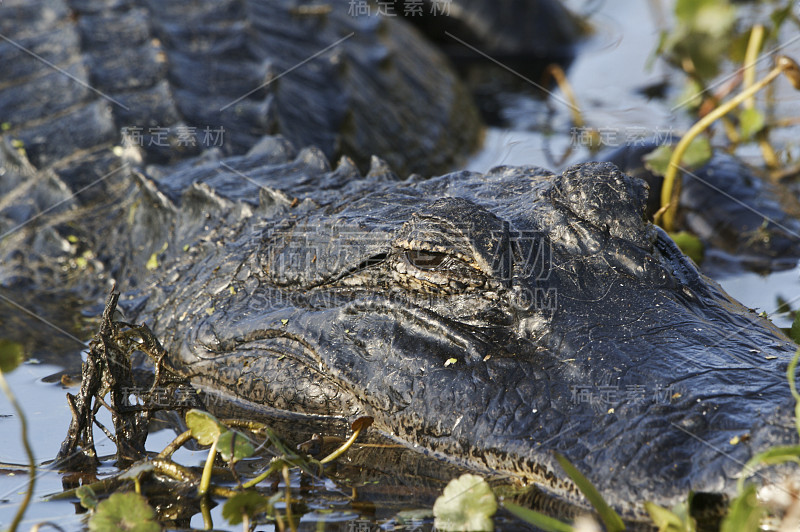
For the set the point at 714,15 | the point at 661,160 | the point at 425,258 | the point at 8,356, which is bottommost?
the point at 8,356

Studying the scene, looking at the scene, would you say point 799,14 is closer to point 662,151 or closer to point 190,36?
point 662,151

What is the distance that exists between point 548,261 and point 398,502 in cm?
88

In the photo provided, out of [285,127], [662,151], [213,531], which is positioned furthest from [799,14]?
[213,531]

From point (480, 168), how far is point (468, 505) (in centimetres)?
487

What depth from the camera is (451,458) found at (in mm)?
2621

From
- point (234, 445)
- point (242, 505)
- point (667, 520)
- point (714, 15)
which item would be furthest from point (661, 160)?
point (242, 505)

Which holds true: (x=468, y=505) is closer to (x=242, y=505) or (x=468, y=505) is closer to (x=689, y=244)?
(x=242, y=505)

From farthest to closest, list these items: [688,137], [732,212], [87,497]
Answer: [732,212] < [688,137] < [87,497]

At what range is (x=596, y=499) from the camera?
2.10 meters

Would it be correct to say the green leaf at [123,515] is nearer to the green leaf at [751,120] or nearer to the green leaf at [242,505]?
the green leaf at [242,505]

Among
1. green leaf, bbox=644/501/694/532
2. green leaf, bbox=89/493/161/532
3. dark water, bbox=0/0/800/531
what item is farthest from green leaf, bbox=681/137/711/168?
green leaf, bbox=89/493/161/532

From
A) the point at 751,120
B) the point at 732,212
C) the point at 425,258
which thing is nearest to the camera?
the point at 425,258

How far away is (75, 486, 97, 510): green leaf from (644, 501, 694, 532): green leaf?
1.46m

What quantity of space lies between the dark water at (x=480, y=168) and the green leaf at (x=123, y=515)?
29 cm
